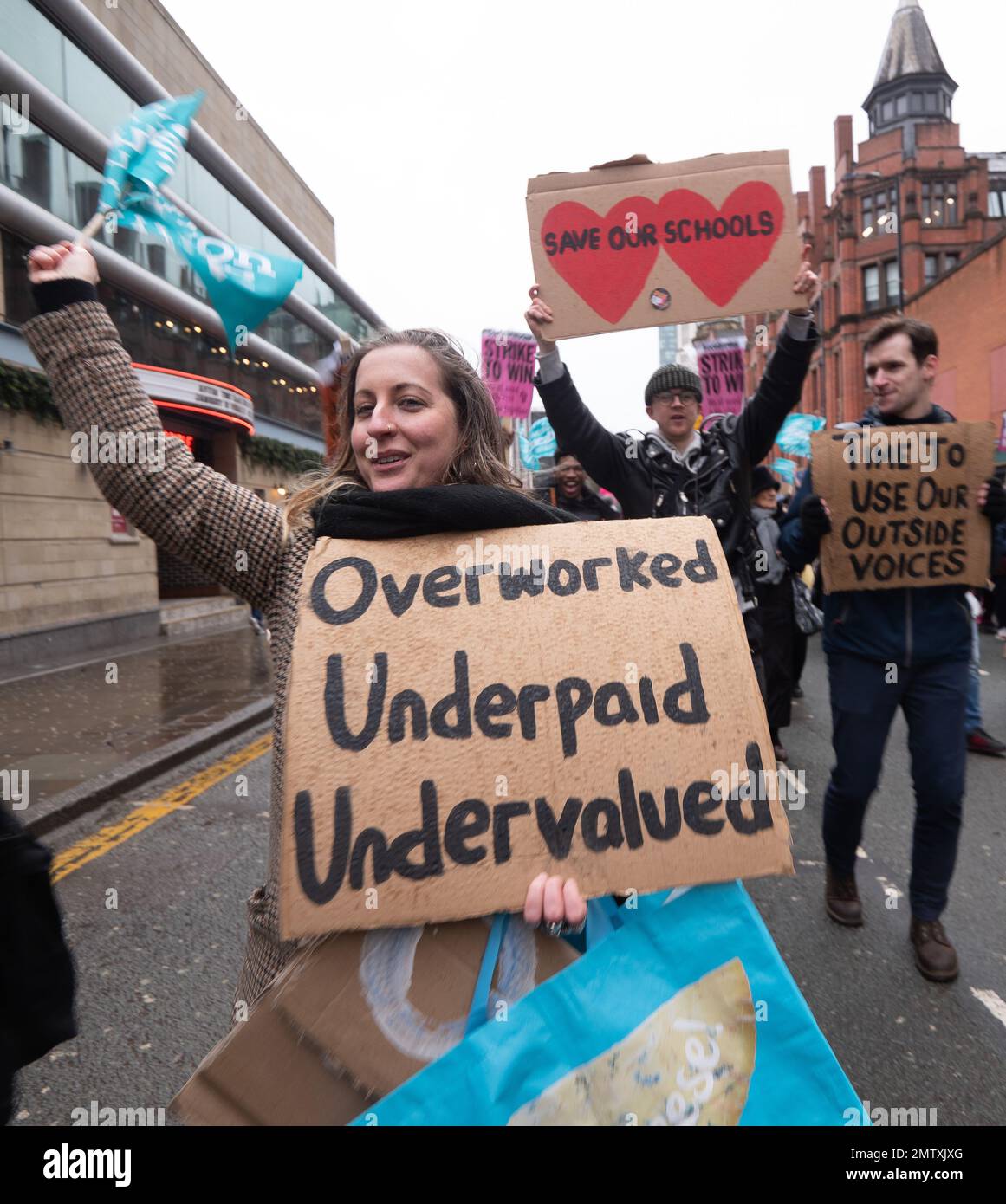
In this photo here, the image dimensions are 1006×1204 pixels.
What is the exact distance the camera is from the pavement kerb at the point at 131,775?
4812 mm

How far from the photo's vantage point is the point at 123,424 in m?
1.31

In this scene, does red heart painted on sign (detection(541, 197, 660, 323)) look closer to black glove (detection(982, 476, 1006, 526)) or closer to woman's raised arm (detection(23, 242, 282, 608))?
black glove (detection(982, 476, 1006, 526))

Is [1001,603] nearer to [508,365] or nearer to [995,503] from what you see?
[995,503]

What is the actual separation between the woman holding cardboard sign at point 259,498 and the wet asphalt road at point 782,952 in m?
0.97

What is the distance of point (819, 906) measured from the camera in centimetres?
347

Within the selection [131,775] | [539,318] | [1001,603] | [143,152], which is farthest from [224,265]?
[131,775]

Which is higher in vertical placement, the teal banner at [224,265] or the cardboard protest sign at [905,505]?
the teal banner at [224,265]

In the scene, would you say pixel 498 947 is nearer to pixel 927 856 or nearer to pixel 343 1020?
pixel 343 1020

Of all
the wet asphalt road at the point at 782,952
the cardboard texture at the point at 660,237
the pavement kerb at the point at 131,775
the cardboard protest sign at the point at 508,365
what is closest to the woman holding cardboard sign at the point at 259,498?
the wet asphalt road at the point at 782,952

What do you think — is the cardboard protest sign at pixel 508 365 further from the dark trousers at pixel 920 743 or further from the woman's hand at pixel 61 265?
the woman's hand at pixel 61 265

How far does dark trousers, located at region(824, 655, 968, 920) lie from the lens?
9.60 feet

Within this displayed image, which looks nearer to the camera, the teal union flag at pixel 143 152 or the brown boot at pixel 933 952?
the teal union flag at pixel 143 152

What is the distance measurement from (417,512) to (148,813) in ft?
15.2

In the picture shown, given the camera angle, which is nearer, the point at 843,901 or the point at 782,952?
the point at 782,952
